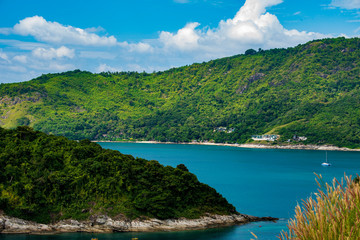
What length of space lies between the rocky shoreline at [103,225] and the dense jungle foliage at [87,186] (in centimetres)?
61

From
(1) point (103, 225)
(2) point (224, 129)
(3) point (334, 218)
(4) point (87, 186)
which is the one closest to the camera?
(3) point (334, 218)

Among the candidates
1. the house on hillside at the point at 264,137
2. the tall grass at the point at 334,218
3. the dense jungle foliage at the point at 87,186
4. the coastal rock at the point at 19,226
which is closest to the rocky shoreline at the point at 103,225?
the coastal rock at the point at 19,226

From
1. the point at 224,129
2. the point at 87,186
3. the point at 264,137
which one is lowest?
the point at 87,186

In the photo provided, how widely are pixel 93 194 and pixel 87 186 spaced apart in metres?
1.07

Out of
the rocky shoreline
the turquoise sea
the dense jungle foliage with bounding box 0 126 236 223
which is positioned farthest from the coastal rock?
the turquoise sea

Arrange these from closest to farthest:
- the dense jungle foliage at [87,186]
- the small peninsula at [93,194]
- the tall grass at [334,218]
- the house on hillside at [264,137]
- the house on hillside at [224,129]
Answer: the tall grass at [334,218] < the small peninsula at [93,194] < the dense jungle foliage at [87,186] < the house on hillside at [264,137] < the house on hillside at [224,129]

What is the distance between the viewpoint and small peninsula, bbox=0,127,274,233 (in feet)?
117

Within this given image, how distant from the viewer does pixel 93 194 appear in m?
38.0

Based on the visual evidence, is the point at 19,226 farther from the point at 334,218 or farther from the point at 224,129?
the point at 224,129

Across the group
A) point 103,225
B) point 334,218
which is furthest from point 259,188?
point 334,218

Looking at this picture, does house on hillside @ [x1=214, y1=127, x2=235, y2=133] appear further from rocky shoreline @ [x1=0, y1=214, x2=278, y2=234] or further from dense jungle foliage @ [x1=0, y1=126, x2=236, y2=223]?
rocky shoreline @ [x1=0, y1=214, x2=278, y2=234]

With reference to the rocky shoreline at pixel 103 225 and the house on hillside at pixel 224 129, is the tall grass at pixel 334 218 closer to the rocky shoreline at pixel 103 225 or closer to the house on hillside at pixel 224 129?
the rocky shoreline at pixel 103 225

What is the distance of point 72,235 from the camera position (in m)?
34.2

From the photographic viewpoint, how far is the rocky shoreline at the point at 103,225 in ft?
113
